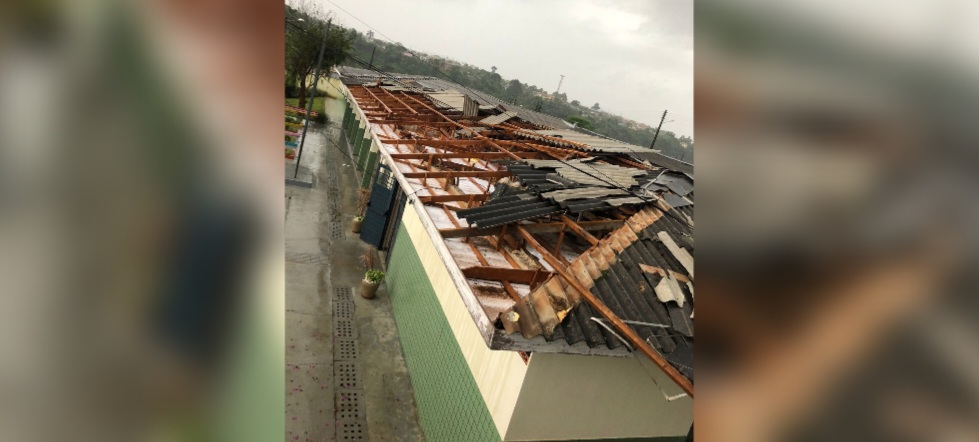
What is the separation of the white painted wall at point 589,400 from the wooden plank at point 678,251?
3.81 feet

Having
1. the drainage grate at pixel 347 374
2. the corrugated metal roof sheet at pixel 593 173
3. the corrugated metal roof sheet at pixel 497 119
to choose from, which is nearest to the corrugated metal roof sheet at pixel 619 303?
the corrugated metal roof sheet at pixel 593 173

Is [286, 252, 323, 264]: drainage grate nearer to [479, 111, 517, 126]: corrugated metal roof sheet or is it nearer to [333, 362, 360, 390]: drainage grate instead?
[333, 362, 360, 390]: drainage grate

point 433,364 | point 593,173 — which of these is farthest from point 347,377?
point 593,173

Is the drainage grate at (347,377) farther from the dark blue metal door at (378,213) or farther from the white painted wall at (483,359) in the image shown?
the dark blue metal door at (378,213)

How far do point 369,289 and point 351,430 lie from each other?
4.00 meters

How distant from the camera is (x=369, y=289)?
1134 cm

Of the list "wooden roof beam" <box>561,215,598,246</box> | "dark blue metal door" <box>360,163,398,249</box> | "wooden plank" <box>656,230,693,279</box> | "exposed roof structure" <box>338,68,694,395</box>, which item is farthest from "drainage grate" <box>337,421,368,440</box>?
"dark blue metal door" <box>360,163,398,249</box>

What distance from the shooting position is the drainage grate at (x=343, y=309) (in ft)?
35.3

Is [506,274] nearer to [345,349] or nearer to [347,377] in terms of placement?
[347,377]

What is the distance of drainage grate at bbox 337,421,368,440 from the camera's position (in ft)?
25.2

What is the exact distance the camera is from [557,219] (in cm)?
624
